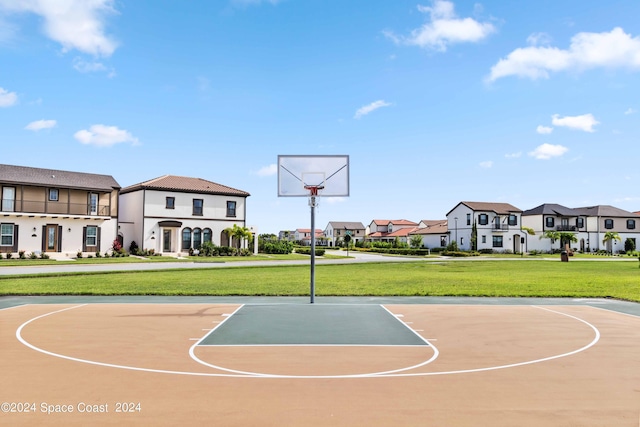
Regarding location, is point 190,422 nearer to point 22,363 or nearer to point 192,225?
point 22,363

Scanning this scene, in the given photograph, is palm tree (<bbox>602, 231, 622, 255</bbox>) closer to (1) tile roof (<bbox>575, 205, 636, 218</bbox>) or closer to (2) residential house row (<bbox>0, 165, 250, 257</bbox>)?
(1) tile roof (<bbox>575, 205, 636, 218</bbox>)

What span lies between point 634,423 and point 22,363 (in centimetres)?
875

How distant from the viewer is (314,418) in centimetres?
547

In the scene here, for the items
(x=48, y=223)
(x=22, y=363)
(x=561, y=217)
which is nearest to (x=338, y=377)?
(x=22, y=363)

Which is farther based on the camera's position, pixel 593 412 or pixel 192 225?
pixel 192 225

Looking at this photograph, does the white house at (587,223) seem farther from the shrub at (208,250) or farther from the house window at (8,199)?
the house window at (8,199)

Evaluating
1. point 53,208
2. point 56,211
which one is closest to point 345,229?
point 56,211

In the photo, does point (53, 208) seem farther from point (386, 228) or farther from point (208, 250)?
point (386, 228)

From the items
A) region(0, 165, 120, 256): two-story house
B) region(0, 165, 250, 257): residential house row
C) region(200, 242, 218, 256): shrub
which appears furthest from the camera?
region(200, 242, 218, 256): shrub

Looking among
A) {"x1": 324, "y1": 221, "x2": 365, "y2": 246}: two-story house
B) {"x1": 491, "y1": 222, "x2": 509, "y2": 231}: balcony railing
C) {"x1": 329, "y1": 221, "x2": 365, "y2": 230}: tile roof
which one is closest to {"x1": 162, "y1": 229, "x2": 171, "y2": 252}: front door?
{"x1": 491, "y1": 222, "x2": 509, "y2": 231}: balcony railing

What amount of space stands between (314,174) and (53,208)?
3047 centimetres

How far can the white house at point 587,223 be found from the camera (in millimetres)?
69250

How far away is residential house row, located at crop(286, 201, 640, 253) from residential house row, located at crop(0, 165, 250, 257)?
102 feet

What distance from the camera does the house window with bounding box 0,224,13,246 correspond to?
35500mm
